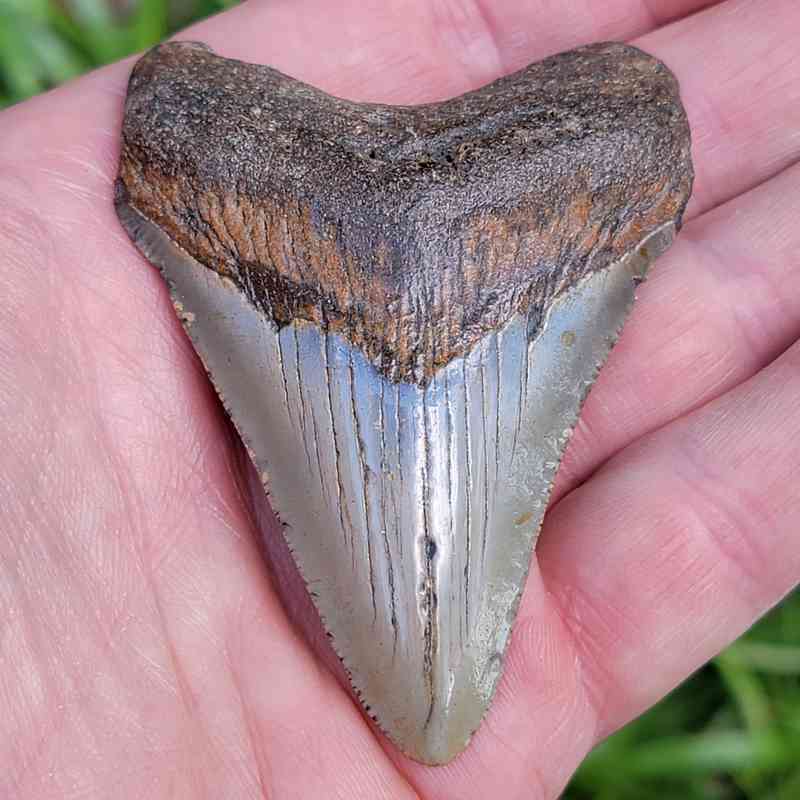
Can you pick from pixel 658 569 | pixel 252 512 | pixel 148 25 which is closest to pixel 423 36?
pixel 148 25

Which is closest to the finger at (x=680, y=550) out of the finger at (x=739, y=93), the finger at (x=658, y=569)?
the finger at (x=658, y=569)

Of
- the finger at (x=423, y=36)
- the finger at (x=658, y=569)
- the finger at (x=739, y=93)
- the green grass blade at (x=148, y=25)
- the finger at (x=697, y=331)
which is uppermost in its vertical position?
the green grass blade at (x=148, y=25)

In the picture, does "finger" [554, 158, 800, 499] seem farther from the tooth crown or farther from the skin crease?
the tooth crown

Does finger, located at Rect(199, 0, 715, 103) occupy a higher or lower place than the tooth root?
higher

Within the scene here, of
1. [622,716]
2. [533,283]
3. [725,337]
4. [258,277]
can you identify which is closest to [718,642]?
[622,716]

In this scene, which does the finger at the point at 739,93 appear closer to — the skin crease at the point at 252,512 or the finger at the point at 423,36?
the skin crease at the point at 252,512

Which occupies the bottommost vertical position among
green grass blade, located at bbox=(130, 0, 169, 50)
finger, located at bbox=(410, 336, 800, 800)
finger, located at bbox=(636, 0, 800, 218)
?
finger, located at bbox=(410, 336, 800, 800)

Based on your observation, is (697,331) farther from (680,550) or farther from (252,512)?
(252,512)

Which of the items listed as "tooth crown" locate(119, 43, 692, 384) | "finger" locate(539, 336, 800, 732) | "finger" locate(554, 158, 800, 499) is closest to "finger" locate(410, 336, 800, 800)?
"finger" locate(539, 336, 800, 732)

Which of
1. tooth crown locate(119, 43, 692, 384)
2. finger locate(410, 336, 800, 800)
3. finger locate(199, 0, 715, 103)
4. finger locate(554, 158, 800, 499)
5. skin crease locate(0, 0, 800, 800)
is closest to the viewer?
skin crease locate(0, 0, 800, 800)
